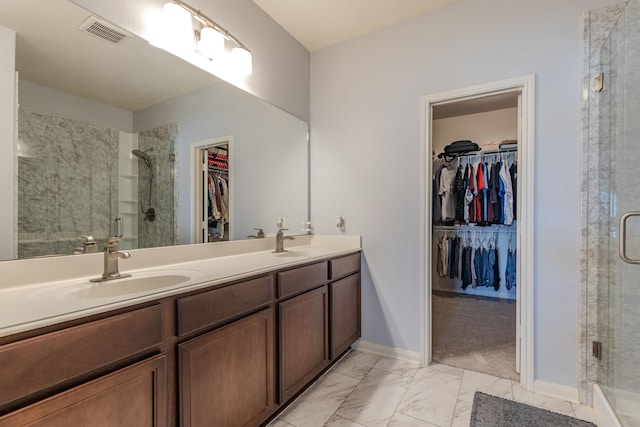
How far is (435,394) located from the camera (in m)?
1.84

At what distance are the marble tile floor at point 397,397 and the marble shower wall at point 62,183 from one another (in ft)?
4.49

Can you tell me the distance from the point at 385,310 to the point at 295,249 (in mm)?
864

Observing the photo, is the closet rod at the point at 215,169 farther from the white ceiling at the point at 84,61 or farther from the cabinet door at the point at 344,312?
the cabinet door at the point at 344,312

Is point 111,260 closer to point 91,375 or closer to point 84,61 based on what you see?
point 91,375

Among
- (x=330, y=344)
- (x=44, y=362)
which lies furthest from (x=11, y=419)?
(x=330, y=344)

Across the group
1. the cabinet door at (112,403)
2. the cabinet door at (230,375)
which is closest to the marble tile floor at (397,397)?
the cabinet door at (230,375)

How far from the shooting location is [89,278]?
1.28 m

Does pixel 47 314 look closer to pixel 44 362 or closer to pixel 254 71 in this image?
pixel 44 362

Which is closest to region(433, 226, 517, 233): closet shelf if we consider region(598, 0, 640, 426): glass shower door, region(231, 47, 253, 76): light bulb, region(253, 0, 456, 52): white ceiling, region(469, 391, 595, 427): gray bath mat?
region(598, 0, 640, 426): glass shower door

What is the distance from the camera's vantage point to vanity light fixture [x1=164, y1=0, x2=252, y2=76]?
5.08 feet

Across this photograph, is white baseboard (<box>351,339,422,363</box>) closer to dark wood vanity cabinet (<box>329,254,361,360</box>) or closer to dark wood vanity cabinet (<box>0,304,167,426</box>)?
dark wood vanity cabinet (<box>329,254,361,360</box>)

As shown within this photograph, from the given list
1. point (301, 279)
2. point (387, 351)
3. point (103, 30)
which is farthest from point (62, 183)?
point (387, 351)

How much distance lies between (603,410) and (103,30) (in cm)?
310

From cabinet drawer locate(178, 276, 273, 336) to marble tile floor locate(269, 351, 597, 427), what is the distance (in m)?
0.72
